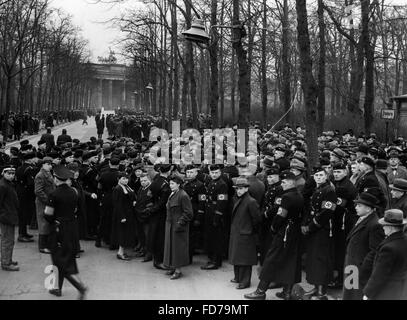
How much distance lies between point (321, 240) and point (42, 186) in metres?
5.29

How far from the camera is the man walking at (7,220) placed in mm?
8078

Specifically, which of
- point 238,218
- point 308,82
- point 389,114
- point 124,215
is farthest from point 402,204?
point 389,114

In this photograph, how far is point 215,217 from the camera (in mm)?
8445

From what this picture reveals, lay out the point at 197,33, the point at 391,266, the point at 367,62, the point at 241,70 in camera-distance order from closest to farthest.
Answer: the point at 391,266, the point at 197,33, the point at 241,70, the point at 367,62

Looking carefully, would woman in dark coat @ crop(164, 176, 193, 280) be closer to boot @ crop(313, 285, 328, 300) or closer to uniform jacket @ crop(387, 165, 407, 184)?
boot @ crop(313, 285, 328, 300)

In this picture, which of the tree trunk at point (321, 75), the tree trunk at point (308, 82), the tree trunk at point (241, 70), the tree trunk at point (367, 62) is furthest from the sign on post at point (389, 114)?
the tree trunk at point (308, 82)

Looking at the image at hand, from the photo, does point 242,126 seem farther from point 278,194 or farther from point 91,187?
point 278,194

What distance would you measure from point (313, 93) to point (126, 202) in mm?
5398

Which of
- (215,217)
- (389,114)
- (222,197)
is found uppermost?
(389,114)

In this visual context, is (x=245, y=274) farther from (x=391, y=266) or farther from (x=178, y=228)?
(x=391, y=266)

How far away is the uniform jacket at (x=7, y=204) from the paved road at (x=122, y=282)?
89 centimetres

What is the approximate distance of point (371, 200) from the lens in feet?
19.6

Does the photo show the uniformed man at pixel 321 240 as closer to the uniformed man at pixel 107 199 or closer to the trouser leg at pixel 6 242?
the uniformed man at pixel 107 199
